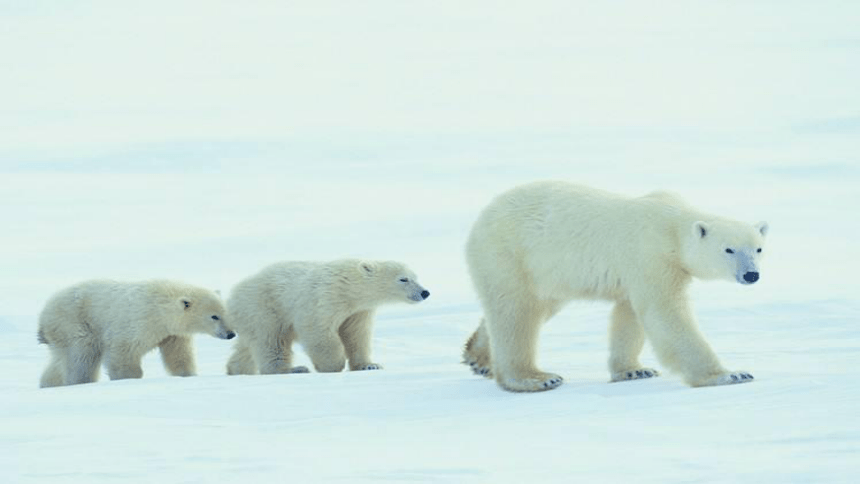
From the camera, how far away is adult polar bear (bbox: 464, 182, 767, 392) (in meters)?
7.40

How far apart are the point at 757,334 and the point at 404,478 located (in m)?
7.29

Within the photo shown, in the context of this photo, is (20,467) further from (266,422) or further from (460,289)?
(460,289)

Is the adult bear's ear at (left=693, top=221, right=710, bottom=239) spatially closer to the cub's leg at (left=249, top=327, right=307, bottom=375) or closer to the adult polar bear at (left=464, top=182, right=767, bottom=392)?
the adult polar bear at (left=464, top=182, right=767, bottom=392)

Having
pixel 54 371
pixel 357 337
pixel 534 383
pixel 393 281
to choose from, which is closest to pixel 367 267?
pixel 393 281

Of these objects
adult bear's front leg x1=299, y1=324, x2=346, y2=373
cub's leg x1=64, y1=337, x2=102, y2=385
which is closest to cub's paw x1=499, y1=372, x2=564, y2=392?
adult bear's front leg x1=299, y1=324, x2=346, y2=373

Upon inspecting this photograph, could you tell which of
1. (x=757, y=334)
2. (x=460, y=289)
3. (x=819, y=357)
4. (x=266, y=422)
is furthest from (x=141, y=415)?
(x=460, y=289)

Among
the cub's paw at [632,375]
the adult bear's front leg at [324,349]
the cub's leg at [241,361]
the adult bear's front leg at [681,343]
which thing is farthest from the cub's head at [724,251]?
the cub's leg at [241,361]

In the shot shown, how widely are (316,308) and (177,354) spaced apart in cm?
147

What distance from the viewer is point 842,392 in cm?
635

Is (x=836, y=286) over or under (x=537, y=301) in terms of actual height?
under

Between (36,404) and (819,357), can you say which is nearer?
(36,404)

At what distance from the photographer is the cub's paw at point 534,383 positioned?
25.8 ft

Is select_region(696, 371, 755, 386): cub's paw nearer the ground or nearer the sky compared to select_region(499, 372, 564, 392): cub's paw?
A: nearer the sky

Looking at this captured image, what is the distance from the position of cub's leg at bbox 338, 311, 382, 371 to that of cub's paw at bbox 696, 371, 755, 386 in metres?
3.80
